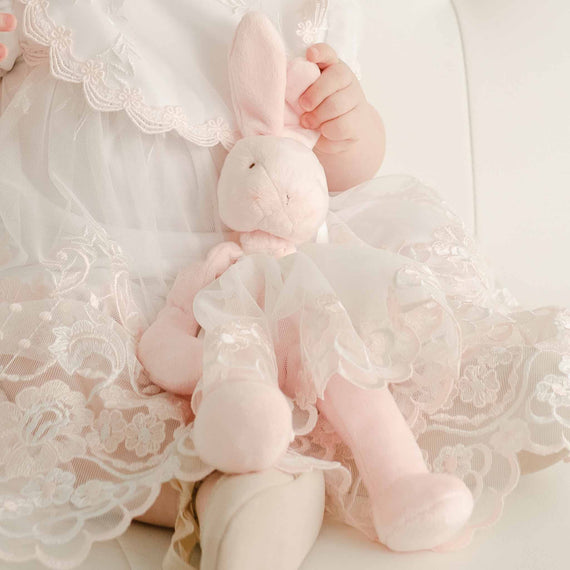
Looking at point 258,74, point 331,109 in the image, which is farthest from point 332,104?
point 258,74

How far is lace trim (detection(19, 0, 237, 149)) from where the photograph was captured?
1.01 meters

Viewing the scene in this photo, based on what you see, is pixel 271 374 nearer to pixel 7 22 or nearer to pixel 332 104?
pixel 332 104

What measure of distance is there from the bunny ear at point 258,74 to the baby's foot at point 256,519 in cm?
49

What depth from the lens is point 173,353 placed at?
877 mm

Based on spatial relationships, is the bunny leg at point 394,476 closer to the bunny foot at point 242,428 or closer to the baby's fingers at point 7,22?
the bunny foot at point 242,428

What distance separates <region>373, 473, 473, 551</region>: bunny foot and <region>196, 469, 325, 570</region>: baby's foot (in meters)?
0.07

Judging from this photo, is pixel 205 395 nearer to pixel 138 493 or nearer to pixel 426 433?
pixel 138 493

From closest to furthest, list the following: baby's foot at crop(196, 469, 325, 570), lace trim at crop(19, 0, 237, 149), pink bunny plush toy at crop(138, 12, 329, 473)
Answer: baby's foot at crop(196, 469, 325, 570), pink bunny plush toy at crop(138, 12, 329, 473), lace trim at crop(19, 0, 237, 149)

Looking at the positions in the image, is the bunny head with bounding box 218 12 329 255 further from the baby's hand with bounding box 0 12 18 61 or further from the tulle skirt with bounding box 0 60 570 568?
the baby's hand with bounding box 0 12 18 61

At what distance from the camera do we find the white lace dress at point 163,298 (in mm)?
783

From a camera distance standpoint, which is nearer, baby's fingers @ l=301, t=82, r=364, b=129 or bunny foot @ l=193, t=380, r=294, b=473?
bunny foot @ l=193, t=380, r=294, b=473

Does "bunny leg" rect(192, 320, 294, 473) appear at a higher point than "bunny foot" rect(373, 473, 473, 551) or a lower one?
higher

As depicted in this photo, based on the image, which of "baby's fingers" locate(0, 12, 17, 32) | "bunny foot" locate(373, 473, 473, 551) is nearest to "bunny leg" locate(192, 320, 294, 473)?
"bunny foot" locate(373, 473, 473, 551)

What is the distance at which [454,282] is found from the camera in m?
1.08
